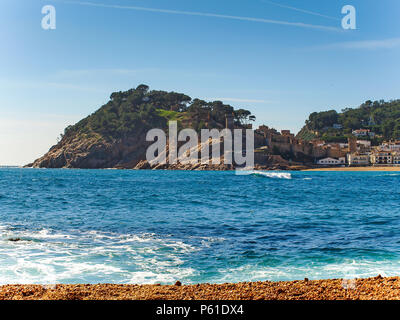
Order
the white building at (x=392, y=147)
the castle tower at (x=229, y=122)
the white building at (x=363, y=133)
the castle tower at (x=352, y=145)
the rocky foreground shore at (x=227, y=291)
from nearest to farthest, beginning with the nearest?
the rocky foreground shore at (x=227, y=291), the castle tower at (x=352, y=145), the castle tower at (x=229, y=122), the white building at (x=392, y=147), the white building at (x=363, y=133)

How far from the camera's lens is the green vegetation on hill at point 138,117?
156 metres

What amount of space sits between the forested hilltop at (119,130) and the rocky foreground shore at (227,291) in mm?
139577

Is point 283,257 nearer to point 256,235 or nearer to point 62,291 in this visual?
point 256,235

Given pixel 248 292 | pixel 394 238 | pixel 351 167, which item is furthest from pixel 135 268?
pixel 351 167

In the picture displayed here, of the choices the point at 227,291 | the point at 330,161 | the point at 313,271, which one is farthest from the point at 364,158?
the point at 227,291

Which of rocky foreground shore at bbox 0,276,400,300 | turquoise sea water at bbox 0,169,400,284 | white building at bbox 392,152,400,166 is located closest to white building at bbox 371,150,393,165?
white building at bbox 392,152,400,166

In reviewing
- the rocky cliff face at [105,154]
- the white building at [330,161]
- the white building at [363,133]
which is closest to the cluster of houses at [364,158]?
the white building at [330,161]

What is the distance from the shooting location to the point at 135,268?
9898 millimetres

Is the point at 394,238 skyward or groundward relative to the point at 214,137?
groundward

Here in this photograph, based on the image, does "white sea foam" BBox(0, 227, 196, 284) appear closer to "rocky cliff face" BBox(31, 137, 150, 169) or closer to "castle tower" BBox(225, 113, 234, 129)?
"rocky cliff face" BBox(31, 137, 150, 169)

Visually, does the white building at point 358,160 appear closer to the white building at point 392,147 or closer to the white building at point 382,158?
the white building at point 382,158

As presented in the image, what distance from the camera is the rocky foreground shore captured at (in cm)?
612

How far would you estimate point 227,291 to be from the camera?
262 inches
